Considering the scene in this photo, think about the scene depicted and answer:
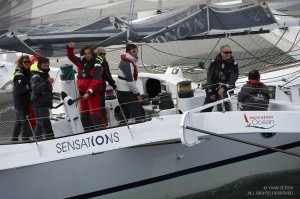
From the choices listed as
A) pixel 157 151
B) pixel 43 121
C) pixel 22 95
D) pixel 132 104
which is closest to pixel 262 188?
pixel 157 151

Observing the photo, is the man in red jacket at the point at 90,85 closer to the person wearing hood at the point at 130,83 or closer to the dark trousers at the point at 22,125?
the person wearing hood at the point at 130,83

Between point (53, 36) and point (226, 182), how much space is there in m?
2.97

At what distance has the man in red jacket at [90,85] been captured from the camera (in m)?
8.04

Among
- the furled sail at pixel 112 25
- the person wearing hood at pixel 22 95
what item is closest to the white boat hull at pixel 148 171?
the person wearing hood at pixel 22 95

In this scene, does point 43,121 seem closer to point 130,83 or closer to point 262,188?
point 130,83

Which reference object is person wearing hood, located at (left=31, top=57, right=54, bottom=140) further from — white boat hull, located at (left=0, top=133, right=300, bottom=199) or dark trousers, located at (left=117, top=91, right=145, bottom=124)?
dark trousers, located at (left=117, top=91, right=145, bottom=124)

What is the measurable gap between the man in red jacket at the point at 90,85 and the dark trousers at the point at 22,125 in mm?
678

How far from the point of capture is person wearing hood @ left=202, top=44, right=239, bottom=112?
844 centimetres

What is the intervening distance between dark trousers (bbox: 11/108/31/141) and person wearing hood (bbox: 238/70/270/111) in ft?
8.68

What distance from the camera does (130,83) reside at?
8406mm

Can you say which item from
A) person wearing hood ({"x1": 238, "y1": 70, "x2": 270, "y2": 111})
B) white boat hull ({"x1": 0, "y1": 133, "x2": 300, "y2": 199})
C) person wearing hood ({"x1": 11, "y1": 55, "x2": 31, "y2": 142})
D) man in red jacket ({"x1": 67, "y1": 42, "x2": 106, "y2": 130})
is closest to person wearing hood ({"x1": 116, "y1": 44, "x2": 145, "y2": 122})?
man in red jacket ({"x1": 67, "y1": 42, "x2": 106, "y2": 130})

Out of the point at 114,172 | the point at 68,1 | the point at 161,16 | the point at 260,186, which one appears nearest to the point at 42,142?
the point at 114,172

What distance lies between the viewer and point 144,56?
43.5 feet

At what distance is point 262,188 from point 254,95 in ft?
4.33
